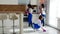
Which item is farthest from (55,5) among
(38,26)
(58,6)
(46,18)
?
(38,26)

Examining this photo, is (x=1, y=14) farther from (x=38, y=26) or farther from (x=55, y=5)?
(x=55, y=5)

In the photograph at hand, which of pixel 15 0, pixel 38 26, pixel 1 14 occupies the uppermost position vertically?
pixel 15 0

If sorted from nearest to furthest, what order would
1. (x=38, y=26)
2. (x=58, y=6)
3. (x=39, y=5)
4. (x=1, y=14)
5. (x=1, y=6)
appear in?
(x=1, y=6), (x=1, y=14), (x=38, y=26), (x=58, y=6), (x=39, y=5)

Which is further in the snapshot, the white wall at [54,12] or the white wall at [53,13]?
the white wall at [53,13]

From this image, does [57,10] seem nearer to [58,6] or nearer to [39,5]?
[58,6]

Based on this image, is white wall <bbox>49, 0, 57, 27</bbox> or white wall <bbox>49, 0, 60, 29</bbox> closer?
white wall <bbox>49, 0, 60, 29</bbox>

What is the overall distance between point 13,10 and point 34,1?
4059 millimetres

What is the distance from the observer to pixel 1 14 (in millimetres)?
5180

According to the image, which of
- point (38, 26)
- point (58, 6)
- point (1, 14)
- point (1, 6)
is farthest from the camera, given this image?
point (58, 6)

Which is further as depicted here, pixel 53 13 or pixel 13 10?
pixel 53 13

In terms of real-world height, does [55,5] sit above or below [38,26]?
above

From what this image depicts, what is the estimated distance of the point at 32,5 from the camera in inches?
356

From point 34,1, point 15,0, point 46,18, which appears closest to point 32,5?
point 34,1

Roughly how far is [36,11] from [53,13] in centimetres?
126
